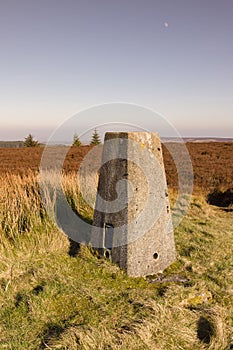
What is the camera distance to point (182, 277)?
155 inches

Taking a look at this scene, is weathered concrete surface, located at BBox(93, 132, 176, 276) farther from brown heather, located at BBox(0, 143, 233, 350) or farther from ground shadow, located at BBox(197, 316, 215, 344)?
ground shadow, located at BBox(197, 316, 215, 344)

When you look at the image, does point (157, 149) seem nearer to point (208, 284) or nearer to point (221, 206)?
point (208, 284)

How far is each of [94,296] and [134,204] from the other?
1.20m

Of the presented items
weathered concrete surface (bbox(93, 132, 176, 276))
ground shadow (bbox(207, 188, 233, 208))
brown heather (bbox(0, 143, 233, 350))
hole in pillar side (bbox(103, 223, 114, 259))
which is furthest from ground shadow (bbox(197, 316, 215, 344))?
ground shadow (bbox(207, 188, 233, 208))

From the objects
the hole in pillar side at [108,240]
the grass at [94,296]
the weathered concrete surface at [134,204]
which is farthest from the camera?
the hole in pillar side at [108,240]

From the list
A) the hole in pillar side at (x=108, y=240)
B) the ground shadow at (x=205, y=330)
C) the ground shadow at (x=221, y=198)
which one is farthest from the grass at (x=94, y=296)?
the ground shadow at (x=221, y=198)

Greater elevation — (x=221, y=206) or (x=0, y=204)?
(x=0, y=204)

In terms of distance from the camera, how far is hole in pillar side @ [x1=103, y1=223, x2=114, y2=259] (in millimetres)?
4040

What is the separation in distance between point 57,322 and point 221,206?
814 cm

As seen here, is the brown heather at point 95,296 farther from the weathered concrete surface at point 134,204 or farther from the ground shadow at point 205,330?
the weathered concrete surface at point 134,204

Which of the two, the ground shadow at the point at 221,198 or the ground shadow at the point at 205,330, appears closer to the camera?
the ground shadow at the point at 205,330

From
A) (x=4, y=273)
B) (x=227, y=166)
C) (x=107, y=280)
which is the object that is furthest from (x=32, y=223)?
(x=227, y=166)

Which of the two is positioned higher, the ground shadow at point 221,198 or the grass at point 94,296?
the ground shadow at point 221,198

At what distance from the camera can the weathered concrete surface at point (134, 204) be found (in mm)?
3760
